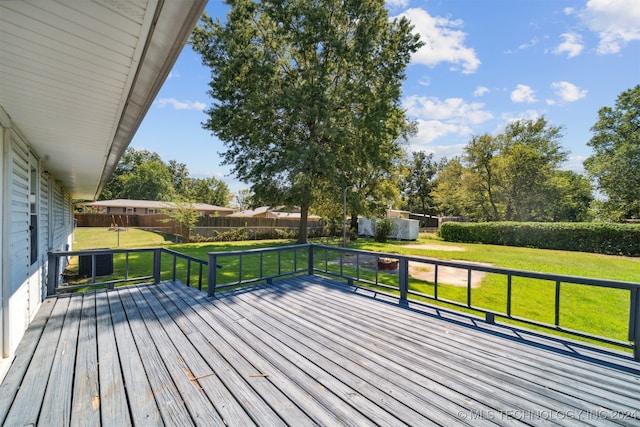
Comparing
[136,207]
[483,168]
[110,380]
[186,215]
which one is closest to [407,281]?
[110,380]

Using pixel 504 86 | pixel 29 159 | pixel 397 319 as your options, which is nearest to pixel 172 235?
pixel 29 159

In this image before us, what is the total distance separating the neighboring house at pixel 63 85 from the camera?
1212 mm

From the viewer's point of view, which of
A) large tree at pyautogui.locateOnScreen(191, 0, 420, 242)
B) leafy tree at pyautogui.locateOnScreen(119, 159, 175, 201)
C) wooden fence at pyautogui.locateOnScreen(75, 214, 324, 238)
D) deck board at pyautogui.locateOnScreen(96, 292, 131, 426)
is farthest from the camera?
leafy tree at pyautogui.locateOnScreen(119, 159, 175, 201)

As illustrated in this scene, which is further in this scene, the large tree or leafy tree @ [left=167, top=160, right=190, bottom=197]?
leafy tree @ [left=167, top=160, right=190, bottom=197]

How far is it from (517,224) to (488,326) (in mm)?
Result: 15041

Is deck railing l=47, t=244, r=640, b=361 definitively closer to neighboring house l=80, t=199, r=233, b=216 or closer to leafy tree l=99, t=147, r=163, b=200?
neighboring house l=80, t=199, r=233, b=216

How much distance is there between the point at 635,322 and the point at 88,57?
178 inches

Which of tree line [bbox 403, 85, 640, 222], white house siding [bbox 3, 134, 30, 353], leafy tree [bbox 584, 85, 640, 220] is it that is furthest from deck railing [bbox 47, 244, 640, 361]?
leafy tree [bbox 584, 85, 640, 220]

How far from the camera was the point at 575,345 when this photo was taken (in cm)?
276

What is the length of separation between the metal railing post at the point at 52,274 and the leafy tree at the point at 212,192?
1421 inches

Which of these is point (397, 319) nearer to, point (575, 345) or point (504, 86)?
point (575, 345)

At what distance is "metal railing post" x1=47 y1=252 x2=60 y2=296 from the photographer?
157 inches

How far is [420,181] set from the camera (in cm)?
3597

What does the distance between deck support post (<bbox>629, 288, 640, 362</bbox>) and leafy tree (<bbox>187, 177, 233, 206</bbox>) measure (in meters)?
40.5
